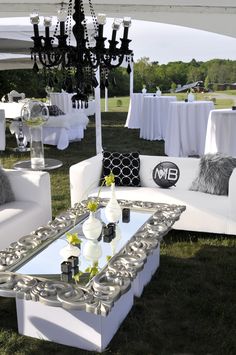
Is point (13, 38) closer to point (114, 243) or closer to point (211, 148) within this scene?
point (211, 148)

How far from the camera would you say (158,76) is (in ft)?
49.2

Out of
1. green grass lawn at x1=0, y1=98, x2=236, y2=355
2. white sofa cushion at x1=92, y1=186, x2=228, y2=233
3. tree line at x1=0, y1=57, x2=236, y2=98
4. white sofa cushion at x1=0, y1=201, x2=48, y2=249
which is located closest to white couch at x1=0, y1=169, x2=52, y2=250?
white sofa cushion at x1=0, y1=201, x2=48, y2=249

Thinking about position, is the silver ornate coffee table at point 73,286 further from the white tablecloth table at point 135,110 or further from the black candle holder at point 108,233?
the white tablecloth table at point 135,110

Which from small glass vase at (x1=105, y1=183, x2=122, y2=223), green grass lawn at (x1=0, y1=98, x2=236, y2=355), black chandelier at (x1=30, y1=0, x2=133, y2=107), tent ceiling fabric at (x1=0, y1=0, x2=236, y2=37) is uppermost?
tent ceiling fabric at (x1=0, y1=0, x2=236, y2=37)

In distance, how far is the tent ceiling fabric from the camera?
15.4 ft

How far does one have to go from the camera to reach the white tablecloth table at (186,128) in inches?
266

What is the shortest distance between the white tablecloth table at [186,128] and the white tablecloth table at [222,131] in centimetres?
80

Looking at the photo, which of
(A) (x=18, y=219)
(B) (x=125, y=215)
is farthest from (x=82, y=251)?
(A) (x=18, y=219)

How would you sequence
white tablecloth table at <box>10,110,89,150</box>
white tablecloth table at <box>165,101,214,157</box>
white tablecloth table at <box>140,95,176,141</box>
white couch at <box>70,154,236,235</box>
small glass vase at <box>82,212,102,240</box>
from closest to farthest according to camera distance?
small glass vase at <box>82,212,102,240</box>
white couch at <box>70,154,236,235</box>
white tablecloth table at <box>165,101,214,157</box>
white tablecloth table at <box>10,110,89,150</box>
white tablecloth table at <box>140,95,176,141</box>

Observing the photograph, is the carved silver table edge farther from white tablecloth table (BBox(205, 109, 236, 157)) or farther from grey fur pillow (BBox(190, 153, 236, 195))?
white tablecloth table (BBox(205, 109, 236, 157))

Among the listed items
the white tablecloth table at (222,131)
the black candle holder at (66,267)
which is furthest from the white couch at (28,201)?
the white tablecloth table at (222,131)

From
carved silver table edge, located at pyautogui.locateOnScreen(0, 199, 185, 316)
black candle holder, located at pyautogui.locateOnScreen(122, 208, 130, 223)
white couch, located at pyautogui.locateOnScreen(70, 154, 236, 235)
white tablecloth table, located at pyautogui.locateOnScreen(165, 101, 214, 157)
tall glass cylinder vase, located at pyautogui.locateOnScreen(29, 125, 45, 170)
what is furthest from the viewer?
white tablecloth table, located at pyautogui.locateOnScreen(165, 101, 214, 157)

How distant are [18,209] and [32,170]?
1.44ft

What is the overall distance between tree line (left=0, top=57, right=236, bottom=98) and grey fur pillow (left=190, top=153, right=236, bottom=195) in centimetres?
437
